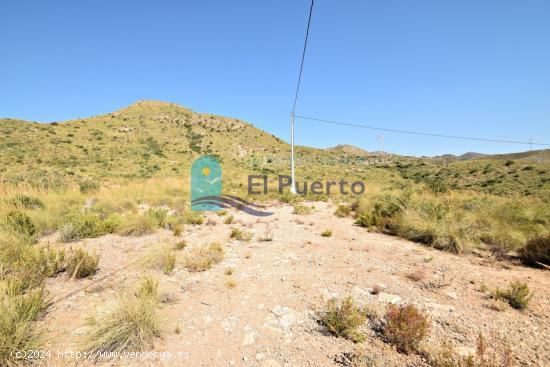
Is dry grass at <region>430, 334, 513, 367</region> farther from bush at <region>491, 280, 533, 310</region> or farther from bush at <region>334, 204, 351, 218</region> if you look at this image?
bush at <region>334, 204, 351, 218</region>

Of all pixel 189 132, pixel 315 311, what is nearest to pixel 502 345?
pixel 315 311

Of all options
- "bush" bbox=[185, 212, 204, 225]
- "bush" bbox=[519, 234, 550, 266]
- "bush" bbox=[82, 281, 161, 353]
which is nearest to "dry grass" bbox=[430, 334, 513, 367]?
"bush" bbox=[82, 281, 161, 353]

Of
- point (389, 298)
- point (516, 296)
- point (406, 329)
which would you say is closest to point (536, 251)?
point (516, 296)

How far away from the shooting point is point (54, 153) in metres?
26.9

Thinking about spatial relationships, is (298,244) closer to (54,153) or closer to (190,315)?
(190,315)

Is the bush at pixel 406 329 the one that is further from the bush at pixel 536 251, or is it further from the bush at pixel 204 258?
the bush at pixel 536 251

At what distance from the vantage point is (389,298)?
12.1ft

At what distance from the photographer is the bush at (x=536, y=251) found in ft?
16.2

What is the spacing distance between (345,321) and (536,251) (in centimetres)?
485

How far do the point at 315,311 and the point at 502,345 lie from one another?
1965mm

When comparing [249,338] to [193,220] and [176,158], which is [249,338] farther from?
[176,158]

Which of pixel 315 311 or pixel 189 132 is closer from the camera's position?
pixel 315 311

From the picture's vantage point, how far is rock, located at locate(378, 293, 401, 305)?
11.8ft

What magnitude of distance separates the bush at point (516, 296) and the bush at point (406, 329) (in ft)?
4.61
